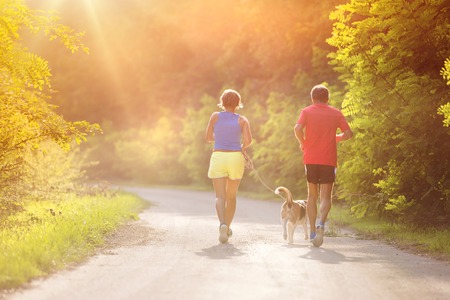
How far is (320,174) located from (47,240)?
13.0ft

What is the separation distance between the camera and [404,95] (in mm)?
12539

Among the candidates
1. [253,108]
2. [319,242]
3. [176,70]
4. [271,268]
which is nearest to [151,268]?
[271,268]

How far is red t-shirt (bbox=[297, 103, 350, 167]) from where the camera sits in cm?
1125

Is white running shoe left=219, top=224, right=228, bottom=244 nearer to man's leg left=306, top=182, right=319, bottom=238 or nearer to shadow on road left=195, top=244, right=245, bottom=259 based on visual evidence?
shadow on road left=195, top=244, right=245, bottom=259

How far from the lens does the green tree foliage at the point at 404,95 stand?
1196 cm

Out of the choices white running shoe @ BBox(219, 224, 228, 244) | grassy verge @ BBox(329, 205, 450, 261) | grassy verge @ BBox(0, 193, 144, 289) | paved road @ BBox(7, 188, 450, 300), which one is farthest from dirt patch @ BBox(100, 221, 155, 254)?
grassy verge @ BBox(329, 205, 450, 261)

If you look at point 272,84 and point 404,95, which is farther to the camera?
point 272,84

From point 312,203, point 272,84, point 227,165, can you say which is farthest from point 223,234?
point 272,84

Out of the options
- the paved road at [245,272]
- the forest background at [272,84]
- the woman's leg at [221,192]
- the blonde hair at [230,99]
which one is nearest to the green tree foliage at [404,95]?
the forest background at [272,84]

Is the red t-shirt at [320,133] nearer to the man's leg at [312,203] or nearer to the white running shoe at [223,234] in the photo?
the man's leg at [312,203]

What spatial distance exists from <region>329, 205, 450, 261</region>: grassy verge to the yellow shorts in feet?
8.50

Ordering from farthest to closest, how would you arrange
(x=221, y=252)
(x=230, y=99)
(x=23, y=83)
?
(x=23, y=83) → (x=230, y=99) → (x=221, y=252)

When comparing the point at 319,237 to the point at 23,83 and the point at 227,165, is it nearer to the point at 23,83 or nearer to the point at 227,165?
the point at 227,165

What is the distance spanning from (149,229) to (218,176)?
2.74 metres
